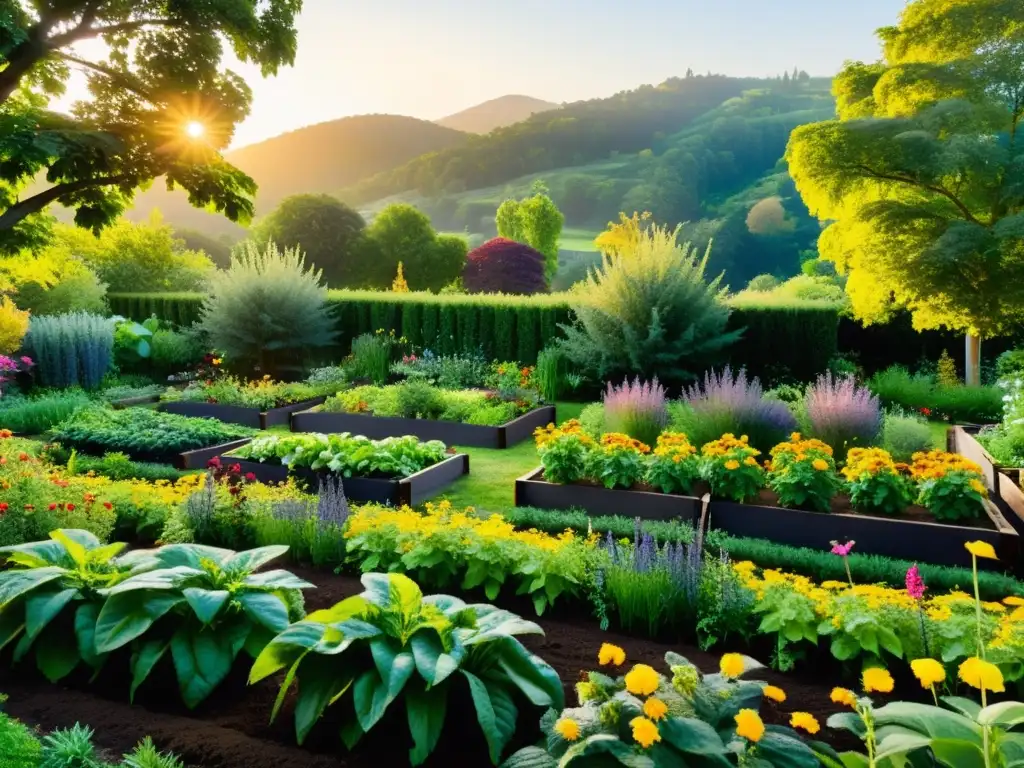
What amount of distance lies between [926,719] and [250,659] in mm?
2262

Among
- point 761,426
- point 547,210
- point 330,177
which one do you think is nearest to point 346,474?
point 761,426

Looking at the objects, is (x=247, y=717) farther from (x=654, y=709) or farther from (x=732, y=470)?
(x=732, y=470)

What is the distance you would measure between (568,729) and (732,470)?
13.1ft

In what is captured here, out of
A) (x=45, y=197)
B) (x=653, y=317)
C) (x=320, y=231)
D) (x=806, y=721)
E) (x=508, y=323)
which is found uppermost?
(x=320, y=231)

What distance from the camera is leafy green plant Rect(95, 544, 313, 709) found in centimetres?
268

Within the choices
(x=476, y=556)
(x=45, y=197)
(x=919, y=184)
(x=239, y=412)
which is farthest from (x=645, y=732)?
(x=919, y=184)

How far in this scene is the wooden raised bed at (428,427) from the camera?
8.85 m

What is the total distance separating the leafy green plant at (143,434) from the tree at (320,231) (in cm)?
2590

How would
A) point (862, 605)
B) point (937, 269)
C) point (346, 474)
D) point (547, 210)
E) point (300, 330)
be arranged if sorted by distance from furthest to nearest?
1. point (547, 210)
2. point (300, 330)
3. point (937, 269)
4. point (346, 474)
5. point (862, 605)

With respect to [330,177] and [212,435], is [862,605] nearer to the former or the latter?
[212,435]

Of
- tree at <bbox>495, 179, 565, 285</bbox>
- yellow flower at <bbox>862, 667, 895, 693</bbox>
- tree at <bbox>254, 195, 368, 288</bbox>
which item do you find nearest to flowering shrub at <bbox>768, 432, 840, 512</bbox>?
yellow flower at <bbox>862, 667, 895, 693</bbox>

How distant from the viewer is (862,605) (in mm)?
3119

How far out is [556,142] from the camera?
2395 inches

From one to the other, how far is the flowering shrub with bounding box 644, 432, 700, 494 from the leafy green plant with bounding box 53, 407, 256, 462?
15.6ft
